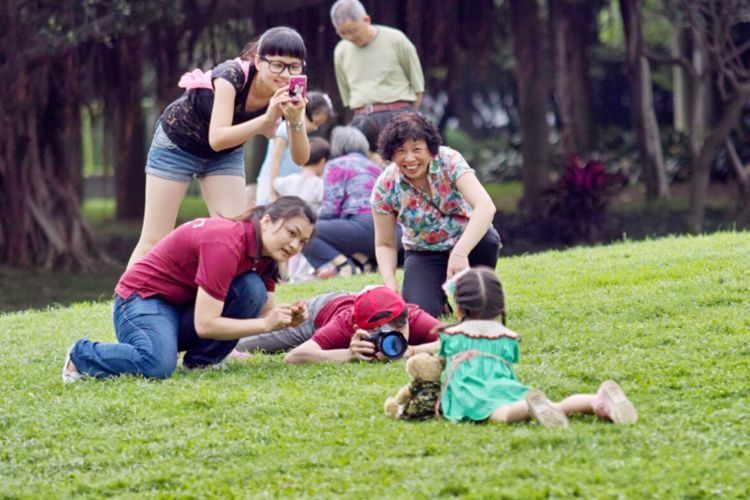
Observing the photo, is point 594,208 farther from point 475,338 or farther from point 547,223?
point 475,338

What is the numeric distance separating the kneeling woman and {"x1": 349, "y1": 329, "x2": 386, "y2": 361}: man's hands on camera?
1.51 feet

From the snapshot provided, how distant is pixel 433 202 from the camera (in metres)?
7.45

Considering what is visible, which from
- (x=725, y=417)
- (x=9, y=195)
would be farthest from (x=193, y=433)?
(x=9, y=195)

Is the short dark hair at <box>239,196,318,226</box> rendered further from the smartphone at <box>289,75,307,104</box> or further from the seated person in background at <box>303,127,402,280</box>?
the seated person in background at <box>303,127,402,280</box>

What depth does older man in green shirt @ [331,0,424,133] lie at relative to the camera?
11.7 metres

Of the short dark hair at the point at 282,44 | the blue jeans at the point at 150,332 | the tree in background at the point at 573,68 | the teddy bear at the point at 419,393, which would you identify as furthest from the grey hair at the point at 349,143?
the tree in background at the point at 573,68

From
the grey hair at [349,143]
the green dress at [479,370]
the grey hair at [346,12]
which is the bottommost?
the green dress at [479,370]

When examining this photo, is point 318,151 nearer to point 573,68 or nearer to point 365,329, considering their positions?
point 365,329

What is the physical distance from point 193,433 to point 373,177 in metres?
6.19

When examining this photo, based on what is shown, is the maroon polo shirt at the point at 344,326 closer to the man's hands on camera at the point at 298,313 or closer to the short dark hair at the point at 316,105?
the man's hands on camera at the point at 298,313

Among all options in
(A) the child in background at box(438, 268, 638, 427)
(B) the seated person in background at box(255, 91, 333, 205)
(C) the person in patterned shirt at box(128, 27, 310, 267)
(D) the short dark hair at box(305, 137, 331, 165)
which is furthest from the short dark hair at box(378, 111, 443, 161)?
(D) the short dark hair at box(305, 137, 331, 165)

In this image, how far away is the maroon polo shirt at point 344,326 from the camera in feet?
22.3

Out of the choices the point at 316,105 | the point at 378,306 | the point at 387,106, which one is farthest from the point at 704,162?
the point at 378,306

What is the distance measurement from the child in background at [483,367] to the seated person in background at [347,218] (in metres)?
5.96
